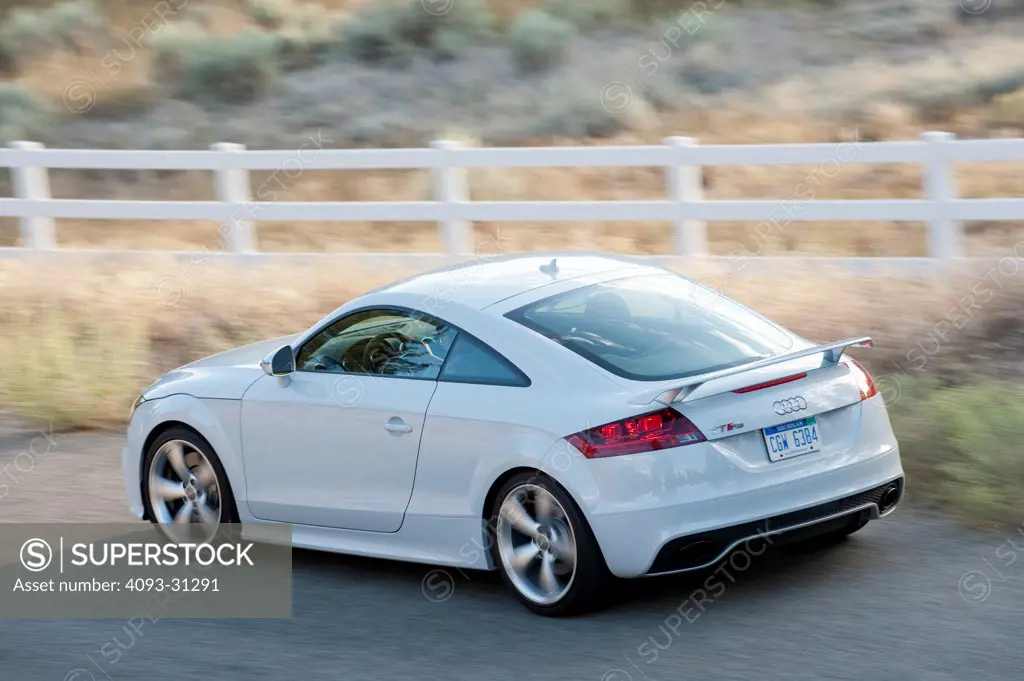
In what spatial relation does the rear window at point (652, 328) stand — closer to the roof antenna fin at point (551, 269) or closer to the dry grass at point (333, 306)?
the roof antenna fin at point (551, 269)

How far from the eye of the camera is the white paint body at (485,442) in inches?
246

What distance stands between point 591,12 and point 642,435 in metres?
24.0

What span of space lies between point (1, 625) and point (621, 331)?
3.08 m

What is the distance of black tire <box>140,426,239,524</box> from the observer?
781 cm

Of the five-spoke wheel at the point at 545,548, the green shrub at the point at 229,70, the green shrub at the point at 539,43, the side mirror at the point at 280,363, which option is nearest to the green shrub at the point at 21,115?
the green shrub at the point at 229,70

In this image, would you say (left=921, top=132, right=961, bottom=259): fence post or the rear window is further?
(left=921, top=132, right=961, bottom=259): fence post

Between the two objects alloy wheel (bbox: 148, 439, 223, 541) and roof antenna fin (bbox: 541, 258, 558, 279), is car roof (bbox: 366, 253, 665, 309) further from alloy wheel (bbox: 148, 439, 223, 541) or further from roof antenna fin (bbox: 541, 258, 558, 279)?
alloy wheel (bbox: 148, 439, 223, 541)

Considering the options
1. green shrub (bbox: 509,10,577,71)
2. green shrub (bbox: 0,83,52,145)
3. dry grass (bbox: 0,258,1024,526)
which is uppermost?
green shrub (bbox: 509,10,577,71)

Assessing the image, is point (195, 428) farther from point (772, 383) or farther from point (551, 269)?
point (772, 383)

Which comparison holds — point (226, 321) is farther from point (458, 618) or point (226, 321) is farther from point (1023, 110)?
point (1023, 110)

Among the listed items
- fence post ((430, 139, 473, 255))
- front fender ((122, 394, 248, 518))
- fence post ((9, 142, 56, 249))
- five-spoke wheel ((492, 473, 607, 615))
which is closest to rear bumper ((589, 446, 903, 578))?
five-spoke wheel ((492, 473, 607, 615))

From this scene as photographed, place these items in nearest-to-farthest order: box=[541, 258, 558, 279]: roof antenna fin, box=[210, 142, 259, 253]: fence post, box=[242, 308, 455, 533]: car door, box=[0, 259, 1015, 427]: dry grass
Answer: box=[242, 308, 455, 533]: car door < box=[541, 258, 558, 279]: roof antenna fin < box=[0, 259, 1015, 427]: dry grass < box=[210, 142, 259, 253]: fence post

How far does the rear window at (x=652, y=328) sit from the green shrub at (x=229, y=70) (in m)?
22.4

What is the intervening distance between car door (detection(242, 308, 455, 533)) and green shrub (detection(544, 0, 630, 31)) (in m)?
22.2
